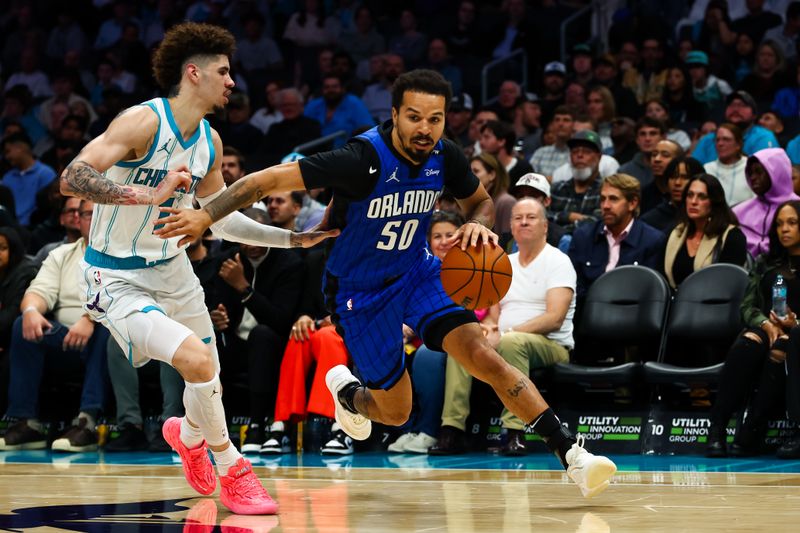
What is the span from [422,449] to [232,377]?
1.71 metres

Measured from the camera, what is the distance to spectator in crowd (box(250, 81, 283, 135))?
1502cm

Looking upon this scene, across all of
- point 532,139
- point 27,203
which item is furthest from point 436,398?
point 27,203

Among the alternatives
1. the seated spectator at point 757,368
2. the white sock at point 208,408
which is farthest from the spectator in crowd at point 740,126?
the white sock at point 208,408

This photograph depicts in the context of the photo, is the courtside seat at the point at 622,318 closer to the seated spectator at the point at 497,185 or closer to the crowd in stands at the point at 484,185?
the crowd in stands at the point at 484,185

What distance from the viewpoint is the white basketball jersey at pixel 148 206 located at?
225 inches

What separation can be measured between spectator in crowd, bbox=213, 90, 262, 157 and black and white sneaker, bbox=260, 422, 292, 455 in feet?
19.1

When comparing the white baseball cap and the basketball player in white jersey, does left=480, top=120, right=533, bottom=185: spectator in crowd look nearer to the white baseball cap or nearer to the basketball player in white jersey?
the white baseball cap

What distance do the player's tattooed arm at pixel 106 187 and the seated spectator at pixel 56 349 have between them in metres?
4.02

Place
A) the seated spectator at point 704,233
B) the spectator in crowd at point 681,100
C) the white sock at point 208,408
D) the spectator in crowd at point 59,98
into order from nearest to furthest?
the white sock at point 208,408
the seated spectator at point 704,233
the spectator in crowd at point 681,100
the spectator in crowd at point 59,98

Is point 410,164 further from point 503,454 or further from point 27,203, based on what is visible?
point 27,203

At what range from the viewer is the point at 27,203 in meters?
13.6

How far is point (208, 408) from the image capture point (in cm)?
564

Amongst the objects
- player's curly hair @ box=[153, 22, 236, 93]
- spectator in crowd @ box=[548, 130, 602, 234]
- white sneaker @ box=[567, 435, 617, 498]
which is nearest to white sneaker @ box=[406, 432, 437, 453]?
spectator in crowd @ box=[548, 130, 602, 234]

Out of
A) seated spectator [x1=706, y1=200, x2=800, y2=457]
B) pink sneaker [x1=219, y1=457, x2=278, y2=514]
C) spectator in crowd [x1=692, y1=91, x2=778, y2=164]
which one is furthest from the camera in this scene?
spectator in crowd [x1=692, y1=91, x2=778, y2=164]
